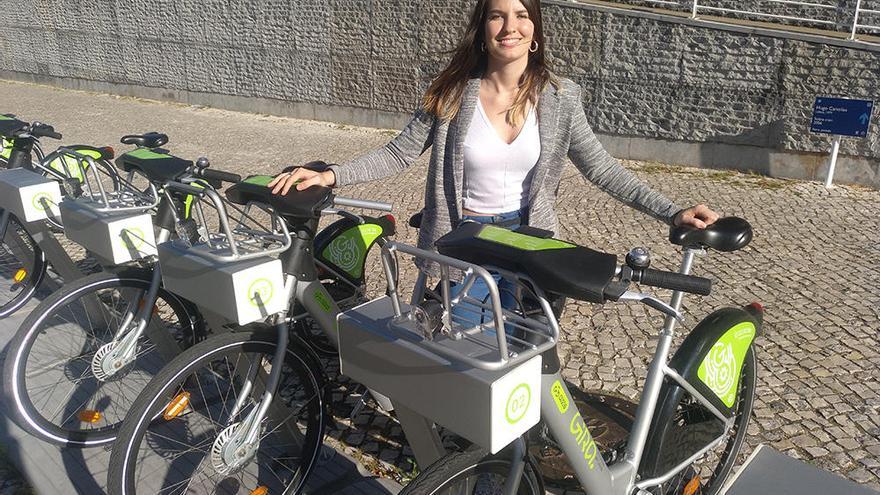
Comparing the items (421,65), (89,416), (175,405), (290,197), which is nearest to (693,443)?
(290,197)

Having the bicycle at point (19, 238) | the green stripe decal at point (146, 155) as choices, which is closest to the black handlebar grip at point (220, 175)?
the green stripe decal at point (146, 155)

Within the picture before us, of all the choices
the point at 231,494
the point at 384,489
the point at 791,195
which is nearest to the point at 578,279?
the point at 384,489

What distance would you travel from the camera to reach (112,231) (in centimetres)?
262

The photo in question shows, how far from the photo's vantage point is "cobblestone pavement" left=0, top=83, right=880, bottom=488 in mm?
3076

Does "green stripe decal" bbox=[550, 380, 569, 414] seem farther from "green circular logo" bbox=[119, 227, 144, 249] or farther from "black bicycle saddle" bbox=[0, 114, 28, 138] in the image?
"black bicycle saddle" bbox=[0, 114, 28, 138]

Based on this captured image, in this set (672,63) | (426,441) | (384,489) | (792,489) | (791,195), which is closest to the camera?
(426,441)

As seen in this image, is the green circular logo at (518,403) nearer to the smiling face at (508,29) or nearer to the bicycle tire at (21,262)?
the smiling face at (508,29)

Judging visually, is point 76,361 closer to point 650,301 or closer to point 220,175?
point 220,175

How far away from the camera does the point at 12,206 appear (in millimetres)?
3346

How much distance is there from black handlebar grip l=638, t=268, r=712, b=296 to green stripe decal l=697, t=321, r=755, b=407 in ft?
1.88

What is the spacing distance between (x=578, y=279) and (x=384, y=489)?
159cm

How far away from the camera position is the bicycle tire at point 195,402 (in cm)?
215

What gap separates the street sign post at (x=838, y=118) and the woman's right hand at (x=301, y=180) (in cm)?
604

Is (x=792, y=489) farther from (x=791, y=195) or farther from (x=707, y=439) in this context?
(x=791, y=195)
